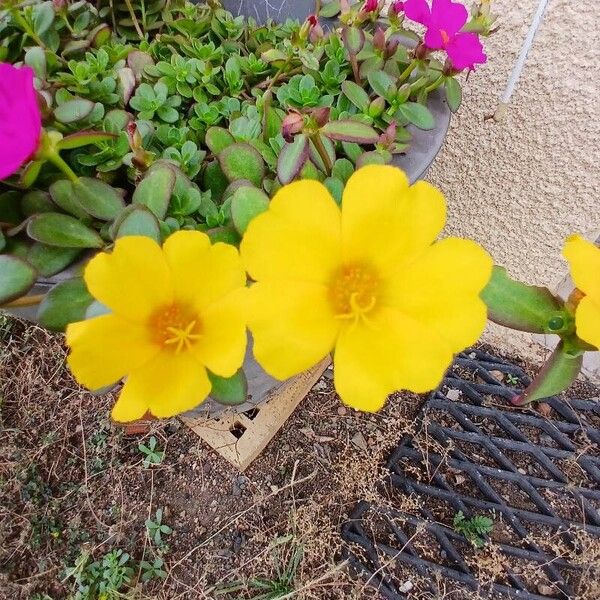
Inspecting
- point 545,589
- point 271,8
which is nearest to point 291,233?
point 271,8

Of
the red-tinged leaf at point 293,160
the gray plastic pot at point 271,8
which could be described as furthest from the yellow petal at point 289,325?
the gray plastic pot at point 271,8

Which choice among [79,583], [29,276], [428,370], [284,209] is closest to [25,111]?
[29,276]

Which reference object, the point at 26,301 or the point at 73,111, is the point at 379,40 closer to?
the point at 73,111

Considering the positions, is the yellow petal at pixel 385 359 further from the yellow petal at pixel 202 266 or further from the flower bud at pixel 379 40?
the flower bud at pixel 379 40

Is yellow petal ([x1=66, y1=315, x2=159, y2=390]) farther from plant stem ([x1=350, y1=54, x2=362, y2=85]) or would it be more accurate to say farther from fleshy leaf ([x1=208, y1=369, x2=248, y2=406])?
plant stem ([x1=350, y1=54, x2=362, y2=85])

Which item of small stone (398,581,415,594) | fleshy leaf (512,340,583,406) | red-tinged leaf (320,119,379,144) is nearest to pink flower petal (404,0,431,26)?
red-tinged leaf (320,119,379,144)

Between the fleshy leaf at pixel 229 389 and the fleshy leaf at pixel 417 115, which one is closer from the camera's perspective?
A: the fleshy leaf at pixel 229 389
